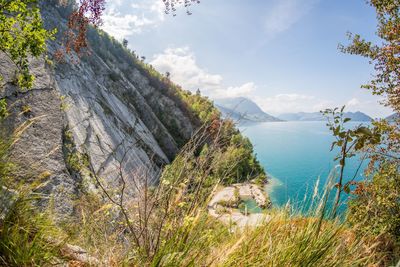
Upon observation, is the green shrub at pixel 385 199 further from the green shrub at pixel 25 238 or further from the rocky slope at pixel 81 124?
the green shrub at pixel 25 238

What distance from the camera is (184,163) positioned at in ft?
9.39

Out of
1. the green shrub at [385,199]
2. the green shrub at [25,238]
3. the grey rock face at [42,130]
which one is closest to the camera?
the green shrub at [25,238]

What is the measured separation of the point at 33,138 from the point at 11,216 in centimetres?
633

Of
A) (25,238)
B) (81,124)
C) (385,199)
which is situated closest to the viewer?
(25,238)

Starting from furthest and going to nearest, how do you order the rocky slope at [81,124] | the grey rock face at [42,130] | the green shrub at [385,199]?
the green shrub at [385,199] < the grey rock face at [42,130] < the rocky slope at [81,124]

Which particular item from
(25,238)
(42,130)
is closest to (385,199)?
(25,238)

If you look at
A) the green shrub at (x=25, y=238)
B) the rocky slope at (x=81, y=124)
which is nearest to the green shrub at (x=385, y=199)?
the rocky slope at (x=81, y=124)

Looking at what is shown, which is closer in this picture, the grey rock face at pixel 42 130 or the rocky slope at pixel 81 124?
the rocky slope at pixel 81 124

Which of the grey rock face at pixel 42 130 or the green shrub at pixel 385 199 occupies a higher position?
the grey rock face at pixel 42 130

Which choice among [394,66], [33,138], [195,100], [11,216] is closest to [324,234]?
[11,216]

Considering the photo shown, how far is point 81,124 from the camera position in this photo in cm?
2236

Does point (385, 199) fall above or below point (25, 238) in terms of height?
below

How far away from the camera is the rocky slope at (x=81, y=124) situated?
717cm

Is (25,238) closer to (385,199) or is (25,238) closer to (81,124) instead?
(385,199)
